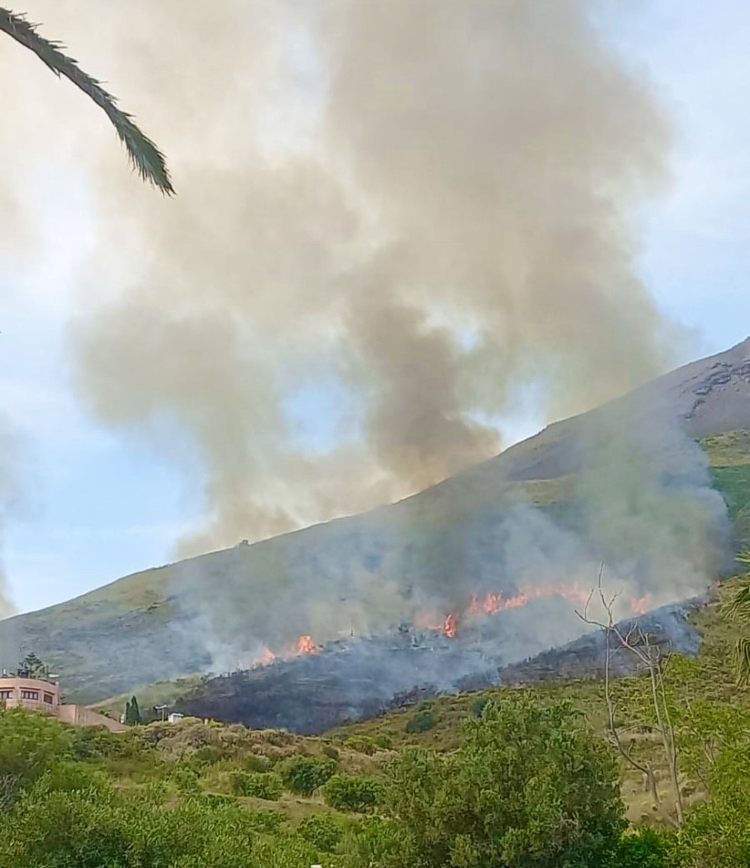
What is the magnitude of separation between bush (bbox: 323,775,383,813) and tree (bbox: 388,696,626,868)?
21.4 m

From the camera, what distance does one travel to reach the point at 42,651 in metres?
134

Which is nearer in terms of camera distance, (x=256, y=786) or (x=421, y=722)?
(x=256, y=786)

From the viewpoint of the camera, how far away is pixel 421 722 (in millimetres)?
75312

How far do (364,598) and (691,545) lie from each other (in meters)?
45.5

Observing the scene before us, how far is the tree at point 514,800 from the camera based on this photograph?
12695 mm

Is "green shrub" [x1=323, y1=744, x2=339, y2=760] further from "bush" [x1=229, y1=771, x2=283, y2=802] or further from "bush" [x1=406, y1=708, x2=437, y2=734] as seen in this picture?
"bush" [x1=406, y1=708, x2=437, y2=734]

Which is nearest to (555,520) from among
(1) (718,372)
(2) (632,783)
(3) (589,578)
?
(3) (589,578)

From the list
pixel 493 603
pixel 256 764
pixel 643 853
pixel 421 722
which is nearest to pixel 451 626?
pixel 493 603

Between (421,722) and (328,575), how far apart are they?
222 ft

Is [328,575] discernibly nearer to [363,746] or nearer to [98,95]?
[363,746]

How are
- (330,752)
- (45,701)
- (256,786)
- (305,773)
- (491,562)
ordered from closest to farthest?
(256,786) < (305,773) < (330,752) < (45,701) < (491,562)

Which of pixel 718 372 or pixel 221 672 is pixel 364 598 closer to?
pixel 221 672

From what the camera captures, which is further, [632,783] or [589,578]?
[589,578]

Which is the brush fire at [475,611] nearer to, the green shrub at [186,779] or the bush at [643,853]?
the green shrub at [186,779]
